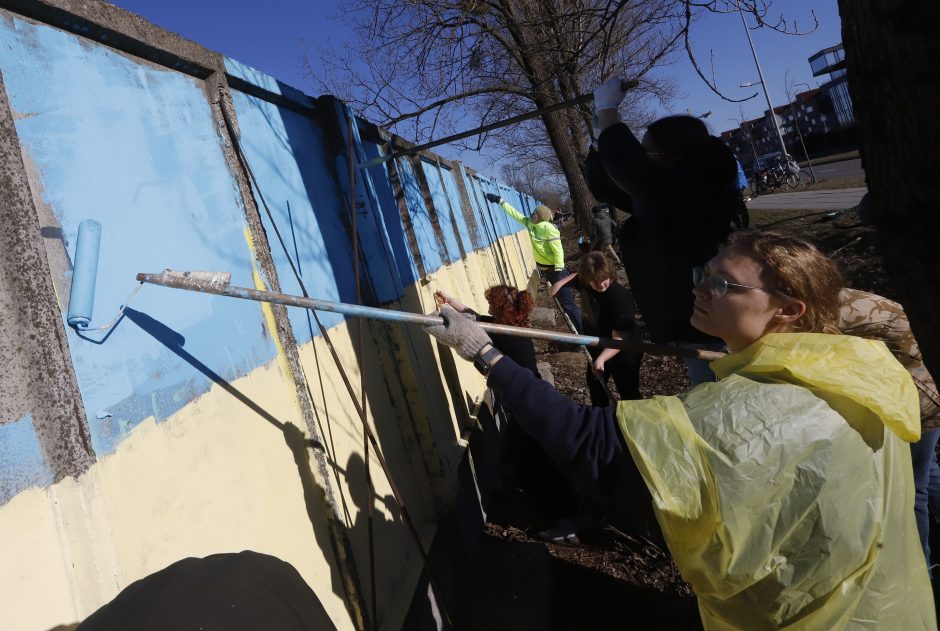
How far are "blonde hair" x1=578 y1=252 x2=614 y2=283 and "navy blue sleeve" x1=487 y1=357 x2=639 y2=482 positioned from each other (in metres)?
2.91

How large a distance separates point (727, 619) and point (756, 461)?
448 millimetres

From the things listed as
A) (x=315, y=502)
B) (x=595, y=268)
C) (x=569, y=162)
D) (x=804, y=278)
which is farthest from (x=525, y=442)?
(x=569, y=162)

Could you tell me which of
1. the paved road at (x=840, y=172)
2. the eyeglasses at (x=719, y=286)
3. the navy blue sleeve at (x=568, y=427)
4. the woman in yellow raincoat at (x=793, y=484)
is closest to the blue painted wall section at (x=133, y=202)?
the navy blue sleeve at (x=568, y=427)

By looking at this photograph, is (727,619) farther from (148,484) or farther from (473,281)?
(473,281)

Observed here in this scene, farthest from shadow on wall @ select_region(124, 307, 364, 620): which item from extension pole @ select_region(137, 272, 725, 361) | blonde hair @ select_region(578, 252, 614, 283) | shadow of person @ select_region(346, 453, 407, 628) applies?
blonde hair @ select_region(578, 252, 614, 283)

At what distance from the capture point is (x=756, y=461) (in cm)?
121

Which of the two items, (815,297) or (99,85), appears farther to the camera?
(99,85)

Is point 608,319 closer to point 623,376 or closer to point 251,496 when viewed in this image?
point 623,376

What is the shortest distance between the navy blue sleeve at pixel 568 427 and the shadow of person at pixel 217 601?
0.70 meters

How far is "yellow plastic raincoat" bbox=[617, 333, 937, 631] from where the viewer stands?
1222mm

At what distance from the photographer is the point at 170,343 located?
67.5 inches

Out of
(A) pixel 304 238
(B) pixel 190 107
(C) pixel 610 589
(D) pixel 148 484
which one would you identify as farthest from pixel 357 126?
(C) pixel 610 589

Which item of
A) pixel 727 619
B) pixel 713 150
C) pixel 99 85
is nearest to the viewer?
pixel 727 619

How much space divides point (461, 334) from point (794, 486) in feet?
3.60
